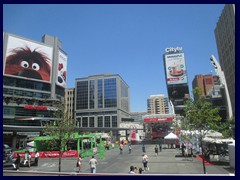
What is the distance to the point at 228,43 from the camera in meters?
81.4

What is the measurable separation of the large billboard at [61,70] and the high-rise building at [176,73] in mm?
47126

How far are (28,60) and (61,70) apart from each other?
15395 mm

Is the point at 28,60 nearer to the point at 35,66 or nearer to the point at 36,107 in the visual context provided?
the point at 35,66

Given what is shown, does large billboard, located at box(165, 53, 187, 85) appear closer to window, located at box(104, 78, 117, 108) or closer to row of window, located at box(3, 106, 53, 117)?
window, located at box(104, 78, 117, 108)

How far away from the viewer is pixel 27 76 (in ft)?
263

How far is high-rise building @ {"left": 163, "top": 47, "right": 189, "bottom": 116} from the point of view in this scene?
112m

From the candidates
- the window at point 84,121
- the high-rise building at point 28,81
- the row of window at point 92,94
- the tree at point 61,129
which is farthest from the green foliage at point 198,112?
the window at point 84,121

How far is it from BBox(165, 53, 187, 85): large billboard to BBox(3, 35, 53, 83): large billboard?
55.0 metres

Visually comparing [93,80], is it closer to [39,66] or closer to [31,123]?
[39,66]

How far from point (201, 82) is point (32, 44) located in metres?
104

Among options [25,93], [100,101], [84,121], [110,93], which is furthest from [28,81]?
[110,93]

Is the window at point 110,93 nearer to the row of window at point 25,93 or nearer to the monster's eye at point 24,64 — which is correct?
the row of window at point 25,93

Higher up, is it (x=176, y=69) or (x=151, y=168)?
(x=176, y=69)

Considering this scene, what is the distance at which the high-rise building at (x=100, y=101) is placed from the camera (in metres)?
119
